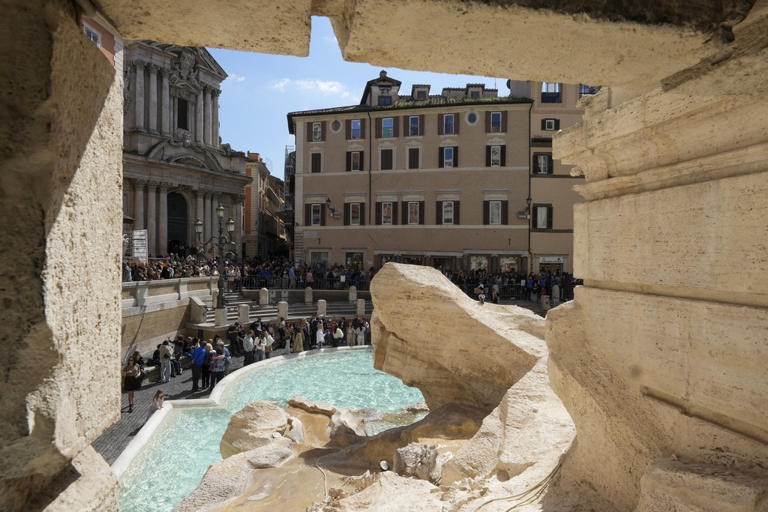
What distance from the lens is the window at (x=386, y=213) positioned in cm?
2970

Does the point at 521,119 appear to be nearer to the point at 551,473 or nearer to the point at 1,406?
the point at 551,473

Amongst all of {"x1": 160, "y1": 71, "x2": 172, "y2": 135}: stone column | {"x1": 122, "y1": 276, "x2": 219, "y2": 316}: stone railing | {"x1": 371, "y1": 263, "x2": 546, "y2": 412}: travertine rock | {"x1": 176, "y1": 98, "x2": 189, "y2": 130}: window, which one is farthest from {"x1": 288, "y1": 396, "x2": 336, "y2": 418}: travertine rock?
{"x1": 176, "y1": 98, "x2": 189, "y2": 130}: window

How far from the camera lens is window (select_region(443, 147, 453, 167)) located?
29438 millimetres

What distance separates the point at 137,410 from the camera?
1116cm

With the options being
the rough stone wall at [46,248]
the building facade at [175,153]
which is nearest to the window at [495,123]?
the building facade at [175,153]

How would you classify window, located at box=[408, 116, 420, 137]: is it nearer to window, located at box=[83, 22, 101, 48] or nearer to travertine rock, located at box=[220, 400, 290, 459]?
travertine rock, located at box=[220, 400, 290, 459]

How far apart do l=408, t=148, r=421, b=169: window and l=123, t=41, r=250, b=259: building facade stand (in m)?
12.3

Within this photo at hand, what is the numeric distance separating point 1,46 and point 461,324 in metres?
8.07

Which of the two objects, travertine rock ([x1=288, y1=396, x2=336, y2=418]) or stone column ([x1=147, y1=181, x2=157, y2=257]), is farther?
stone column ([x1=147, y1=181, x2=157, y2=257])

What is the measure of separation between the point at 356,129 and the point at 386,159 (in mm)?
2807

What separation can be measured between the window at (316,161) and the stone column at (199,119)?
8.56 meters

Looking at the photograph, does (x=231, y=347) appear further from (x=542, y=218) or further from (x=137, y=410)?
(x=542, y=218)

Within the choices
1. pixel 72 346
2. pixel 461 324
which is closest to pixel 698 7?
pixel 72 346

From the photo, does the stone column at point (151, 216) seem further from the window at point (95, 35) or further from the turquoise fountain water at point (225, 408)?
the window at point (95, 35)
